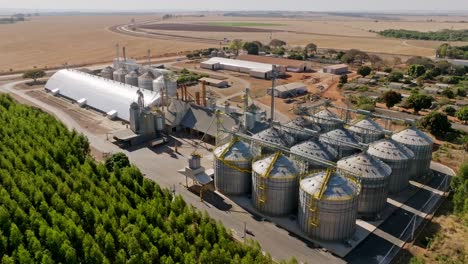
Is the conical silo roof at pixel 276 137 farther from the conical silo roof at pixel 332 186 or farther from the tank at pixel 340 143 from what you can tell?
the conical silo roof at pixel 332 186

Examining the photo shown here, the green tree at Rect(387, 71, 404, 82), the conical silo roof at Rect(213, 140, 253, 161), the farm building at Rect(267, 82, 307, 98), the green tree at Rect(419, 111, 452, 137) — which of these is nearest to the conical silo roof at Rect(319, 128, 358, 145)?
the conical silo roof at Rect(213, 140, 253, 161)

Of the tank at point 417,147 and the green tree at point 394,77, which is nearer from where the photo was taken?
the tank at point 417,147

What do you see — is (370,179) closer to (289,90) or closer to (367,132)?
(367,132)

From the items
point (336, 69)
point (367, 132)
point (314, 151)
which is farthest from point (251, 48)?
point (314, 151)

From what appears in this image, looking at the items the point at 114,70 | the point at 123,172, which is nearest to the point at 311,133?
the point at 123,172

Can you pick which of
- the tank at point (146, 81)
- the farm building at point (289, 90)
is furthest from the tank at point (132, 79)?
the farm building at point (289, 90)

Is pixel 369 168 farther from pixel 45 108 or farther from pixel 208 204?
pixel 45 108
